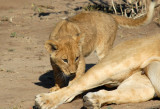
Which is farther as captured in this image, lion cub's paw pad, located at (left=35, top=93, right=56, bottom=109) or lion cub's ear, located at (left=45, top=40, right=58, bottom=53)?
lion cub's ear, located at (left=45, top=40, right=58, bottom=53)

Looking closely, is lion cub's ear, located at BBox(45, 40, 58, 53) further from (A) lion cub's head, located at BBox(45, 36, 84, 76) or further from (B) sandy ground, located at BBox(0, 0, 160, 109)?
(B) sandy ground, located at BBox(0, 0, 160, 109)

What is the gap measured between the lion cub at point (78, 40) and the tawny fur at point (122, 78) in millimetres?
616

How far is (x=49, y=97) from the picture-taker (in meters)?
4.53

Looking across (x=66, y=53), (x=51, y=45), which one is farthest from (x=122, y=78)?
(x=51, y=45)

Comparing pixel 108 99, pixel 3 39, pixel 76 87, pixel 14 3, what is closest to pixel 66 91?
pixel 76 87

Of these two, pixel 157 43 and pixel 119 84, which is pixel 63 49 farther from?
pixel 157 43

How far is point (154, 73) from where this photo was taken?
462 cm

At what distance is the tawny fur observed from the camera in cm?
450

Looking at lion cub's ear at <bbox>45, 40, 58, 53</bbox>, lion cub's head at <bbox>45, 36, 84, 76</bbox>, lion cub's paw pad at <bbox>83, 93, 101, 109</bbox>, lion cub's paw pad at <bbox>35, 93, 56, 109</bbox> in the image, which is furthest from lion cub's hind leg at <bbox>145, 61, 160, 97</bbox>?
lion cub's ear at <bbox>45, 40, 58, 53</bbox>

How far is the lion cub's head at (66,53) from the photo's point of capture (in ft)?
17.5

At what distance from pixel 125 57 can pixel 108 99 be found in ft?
2.25

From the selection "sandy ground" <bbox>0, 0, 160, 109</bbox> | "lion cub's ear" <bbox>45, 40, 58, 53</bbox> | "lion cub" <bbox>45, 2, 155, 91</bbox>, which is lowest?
"sandy ground" <bbox>0, 0, 160, 109</bbox>

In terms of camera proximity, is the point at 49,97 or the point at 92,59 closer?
the point at 49,97

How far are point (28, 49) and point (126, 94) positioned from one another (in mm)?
4584
